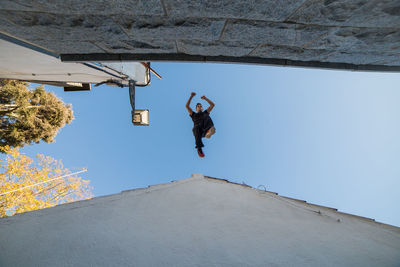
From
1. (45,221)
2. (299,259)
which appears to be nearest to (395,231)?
(299,259)

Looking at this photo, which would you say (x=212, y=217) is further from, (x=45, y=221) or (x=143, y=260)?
(x=45, y=221)

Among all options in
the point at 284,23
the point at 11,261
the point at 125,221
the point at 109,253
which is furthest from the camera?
the point at 125,221

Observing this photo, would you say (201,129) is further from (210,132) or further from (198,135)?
(210,132)

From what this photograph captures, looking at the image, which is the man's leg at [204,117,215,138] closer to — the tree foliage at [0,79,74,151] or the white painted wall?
the white painted wall

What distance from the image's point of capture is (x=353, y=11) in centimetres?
144

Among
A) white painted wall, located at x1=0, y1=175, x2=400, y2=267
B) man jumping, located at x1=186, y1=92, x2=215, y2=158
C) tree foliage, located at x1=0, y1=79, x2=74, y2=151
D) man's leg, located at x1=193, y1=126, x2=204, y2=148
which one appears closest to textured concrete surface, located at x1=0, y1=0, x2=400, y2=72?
white painted wall, located at x1=0, y1=175, x2=400, y2=267

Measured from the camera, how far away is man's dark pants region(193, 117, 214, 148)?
5.77 metres

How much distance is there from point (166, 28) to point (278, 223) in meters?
3.59

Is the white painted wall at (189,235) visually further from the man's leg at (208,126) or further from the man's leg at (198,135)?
the man's leg at (208,126)

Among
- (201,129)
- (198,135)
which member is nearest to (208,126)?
(201,129)

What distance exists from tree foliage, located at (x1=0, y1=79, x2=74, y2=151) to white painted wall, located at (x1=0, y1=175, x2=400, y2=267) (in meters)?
13.6

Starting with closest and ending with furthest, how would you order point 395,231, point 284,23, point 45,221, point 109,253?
1. point 284,23
2. point 109,253
3. point 45,221
4. point 395,231

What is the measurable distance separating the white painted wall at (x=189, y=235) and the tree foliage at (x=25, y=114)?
13.6m

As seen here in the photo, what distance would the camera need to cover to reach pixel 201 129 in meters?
5.89
